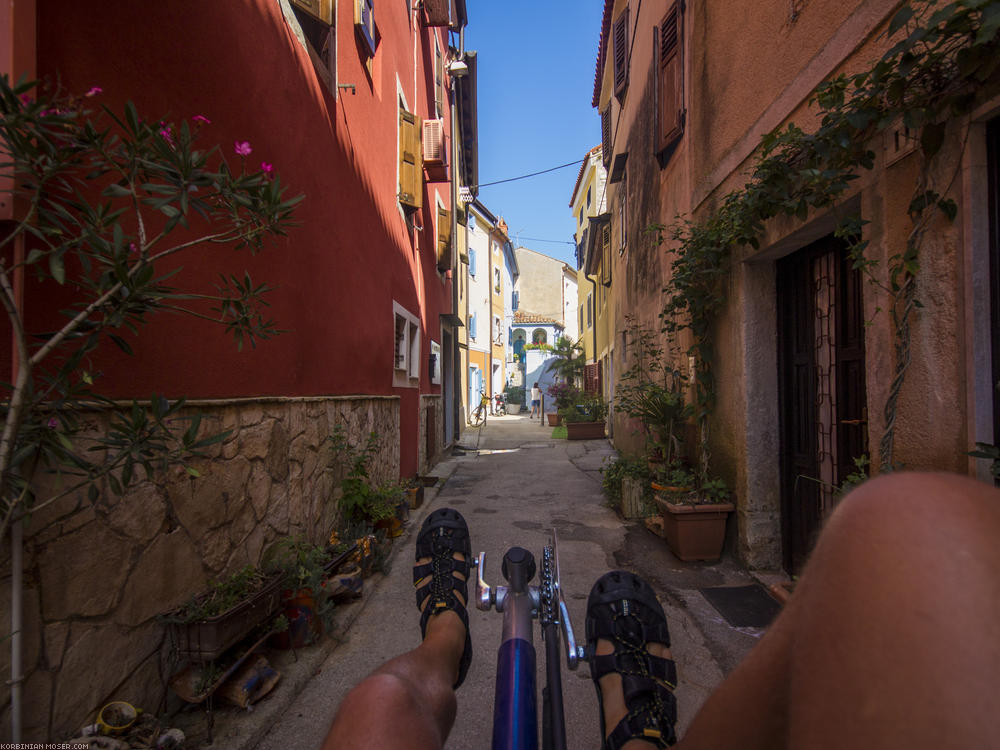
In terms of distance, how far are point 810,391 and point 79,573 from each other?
12.1 ft

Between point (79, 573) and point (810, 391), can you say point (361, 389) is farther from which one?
point (810, 391)

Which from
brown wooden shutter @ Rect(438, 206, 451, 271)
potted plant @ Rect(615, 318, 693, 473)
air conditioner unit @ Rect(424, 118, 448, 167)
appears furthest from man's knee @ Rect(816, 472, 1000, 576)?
brown wooden shutter @ Rect(438, 206, 451, 271)

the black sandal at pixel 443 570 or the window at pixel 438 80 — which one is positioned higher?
the window at pixel 438 80

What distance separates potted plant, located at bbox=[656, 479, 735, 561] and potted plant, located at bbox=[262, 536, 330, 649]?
2.40m

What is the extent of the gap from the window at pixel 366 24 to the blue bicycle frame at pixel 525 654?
16.0 ft

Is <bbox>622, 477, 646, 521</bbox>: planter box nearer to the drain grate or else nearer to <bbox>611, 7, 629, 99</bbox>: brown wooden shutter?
the drain grate

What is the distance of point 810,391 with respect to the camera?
3.19m

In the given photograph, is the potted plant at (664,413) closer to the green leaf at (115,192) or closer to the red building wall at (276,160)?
the red building wall at (276,160)

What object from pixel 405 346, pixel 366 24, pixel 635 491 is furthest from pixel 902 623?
pixel 405 346

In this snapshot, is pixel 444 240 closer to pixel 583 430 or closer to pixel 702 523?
pixel 583 430

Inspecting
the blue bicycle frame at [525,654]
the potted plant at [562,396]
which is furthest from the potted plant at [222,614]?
the potted plant at [562,396]

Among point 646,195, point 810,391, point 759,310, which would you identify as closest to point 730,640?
point 810,391

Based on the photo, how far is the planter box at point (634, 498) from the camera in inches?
193

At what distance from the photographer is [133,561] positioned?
1.85m
